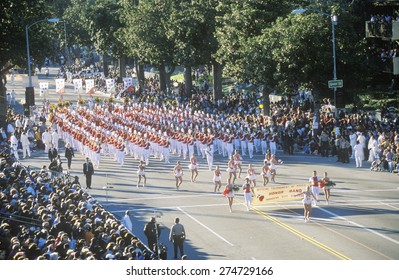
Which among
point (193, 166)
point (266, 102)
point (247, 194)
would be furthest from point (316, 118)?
→ point (247, 194)

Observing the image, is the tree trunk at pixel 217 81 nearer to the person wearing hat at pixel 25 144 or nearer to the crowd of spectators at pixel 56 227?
the person wearing hat at pixel 25 144

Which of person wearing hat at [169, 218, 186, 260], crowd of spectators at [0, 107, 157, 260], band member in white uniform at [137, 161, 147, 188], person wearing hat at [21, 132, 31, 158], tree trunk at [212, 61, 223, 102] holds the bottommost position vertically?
person wearing hat at [169, 218, 186, 260]

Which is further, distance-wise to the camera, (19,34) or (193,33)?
(193,33)

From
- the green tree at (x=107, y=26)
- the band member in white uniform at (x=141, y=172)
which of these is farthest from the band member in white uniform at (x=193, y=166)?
the green tree at (x=107, y=26)

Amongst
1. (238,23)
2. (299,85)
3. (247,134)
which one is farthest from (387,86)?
(247,134)

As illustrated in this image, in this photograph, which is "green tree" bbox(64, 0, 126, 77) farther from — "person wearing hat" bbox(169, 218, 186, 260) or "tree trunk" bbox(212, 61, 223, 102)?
"person wearing hat" bbox(169, 218, 186, 260)

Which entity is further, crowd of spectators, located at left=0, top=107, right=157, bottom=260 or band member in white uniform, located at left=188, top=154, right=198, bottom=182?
band member in white uniform, located at left=188, top=154, right=198, bottom=182

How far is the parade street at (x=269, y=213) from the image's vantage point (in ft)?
78.5

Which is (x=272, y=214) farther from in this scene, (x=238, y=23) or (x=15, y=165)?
(x=238, y=23)

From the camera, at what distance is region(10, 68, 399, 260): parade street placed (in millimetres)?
23928

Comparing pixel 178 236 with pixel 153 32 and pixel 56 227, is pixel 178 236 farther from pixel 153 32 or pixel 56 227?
pixel 153 32

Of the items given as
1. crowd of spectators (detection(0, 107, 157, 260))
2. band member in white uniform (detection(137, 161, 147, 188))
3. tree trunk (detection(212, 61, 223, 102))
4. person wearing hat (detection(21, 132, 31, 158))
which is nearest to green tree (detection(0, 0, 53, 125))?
person wearing hat (detection(21, 132, 31, 158))

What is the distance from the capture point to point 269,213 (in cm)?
2942
